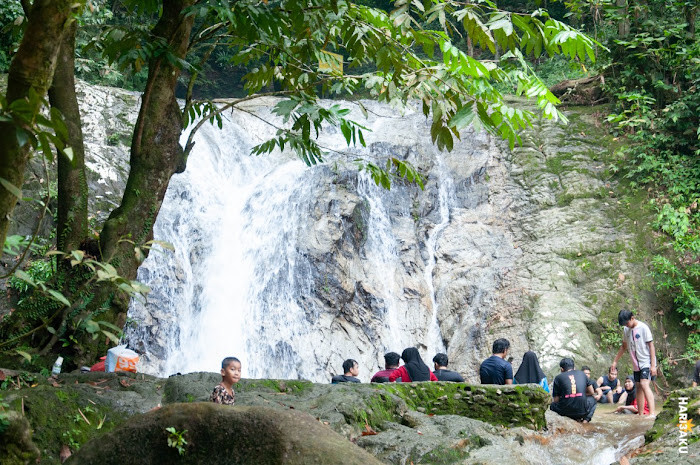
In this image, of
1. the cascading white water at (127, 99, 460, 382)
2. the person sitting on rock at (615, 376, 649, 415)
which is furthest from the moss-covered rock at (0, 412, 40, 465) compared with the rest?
the cascading white water at (127, 99, 460, 382)

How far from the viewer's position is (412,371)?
24.6 feet

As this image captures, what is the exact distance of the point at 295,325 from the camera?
39.2ft

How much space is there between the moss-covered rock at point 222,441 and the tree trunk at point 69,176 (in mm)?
3098

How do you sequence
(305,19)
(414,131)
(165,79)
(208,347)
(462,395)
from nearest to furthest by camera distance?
1. (305,19)
2. (165,79)
3. (462,395)
4. (208,347)
5. (414,131)

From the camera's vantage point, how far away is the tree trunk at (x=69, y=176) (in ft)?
18.6

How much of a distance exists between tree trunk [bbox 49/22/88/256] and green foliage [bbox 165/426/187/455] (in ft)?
10.7

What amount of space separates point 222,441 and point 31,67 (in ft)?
6.33

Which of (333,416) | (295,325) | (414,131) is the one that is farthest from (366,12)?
(414,131)

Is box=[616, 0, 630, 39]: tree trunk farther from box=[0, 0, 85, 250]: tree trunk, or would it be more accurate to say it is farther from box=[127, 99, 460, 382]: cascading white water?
box=[0, 0, 85, 250]: tree trunk

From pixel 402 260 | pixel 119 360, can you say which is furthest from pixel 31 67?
pixel 402 260

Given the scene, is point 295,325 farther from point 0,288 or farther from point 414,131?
point 414,131

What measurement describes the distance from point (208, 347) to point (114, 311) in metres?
5.97

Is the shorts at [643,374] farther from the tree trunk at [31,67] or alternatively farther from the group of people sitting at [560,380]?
the tree trunk at [31,67]

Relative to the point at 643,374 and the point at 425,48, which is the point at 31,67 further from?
the point at 643,374
